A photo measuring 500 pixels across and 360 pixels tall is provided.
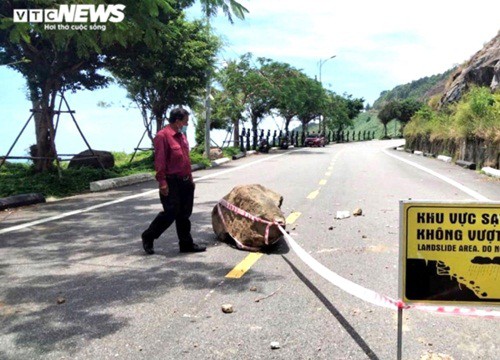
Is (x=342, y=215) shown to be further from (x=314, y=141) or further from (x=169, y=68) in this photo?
(x=314, y=141)

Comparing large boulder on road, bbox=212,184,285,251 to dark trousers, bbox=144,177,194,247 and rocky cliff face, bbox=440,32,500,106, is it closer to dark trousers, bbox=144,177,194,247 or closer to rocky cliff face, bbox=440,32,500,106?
dark trousers, bbox=144,177,194,247

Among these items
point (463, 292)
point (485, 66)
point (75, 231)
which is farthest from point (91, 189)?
point (485, 66)

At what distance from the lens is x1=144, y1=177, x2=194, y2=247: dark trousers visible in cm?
589

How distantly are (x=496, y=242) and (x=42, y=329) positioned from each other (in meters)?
3.36

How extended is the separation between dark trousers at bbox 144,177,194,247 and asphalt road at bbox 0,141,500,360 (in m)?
0.29

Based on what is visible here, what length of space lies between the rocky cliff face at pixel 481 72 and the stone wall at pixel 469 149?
10990 mm

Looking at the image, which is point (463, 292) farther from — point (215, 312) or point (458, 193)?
point (458, 193)

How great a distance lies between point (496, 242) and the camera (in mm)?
2963

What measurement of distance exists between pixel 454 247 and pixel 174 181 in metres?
3.72

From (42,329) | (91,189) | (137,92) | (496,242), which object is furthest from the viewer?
(137,92)

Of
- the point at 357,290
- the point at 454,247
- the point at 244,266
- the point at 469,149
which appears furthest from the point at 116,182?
the point at 469,149

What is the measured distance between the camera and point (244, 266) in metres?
5.30

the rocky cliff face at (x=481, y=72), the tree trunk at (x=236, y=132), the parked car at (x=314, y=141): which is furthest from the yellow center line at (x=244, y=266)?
the parked car at (x=314, y=141)

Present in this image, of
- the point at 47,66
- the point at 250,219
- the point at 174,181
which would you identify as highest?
the point at 47,66
